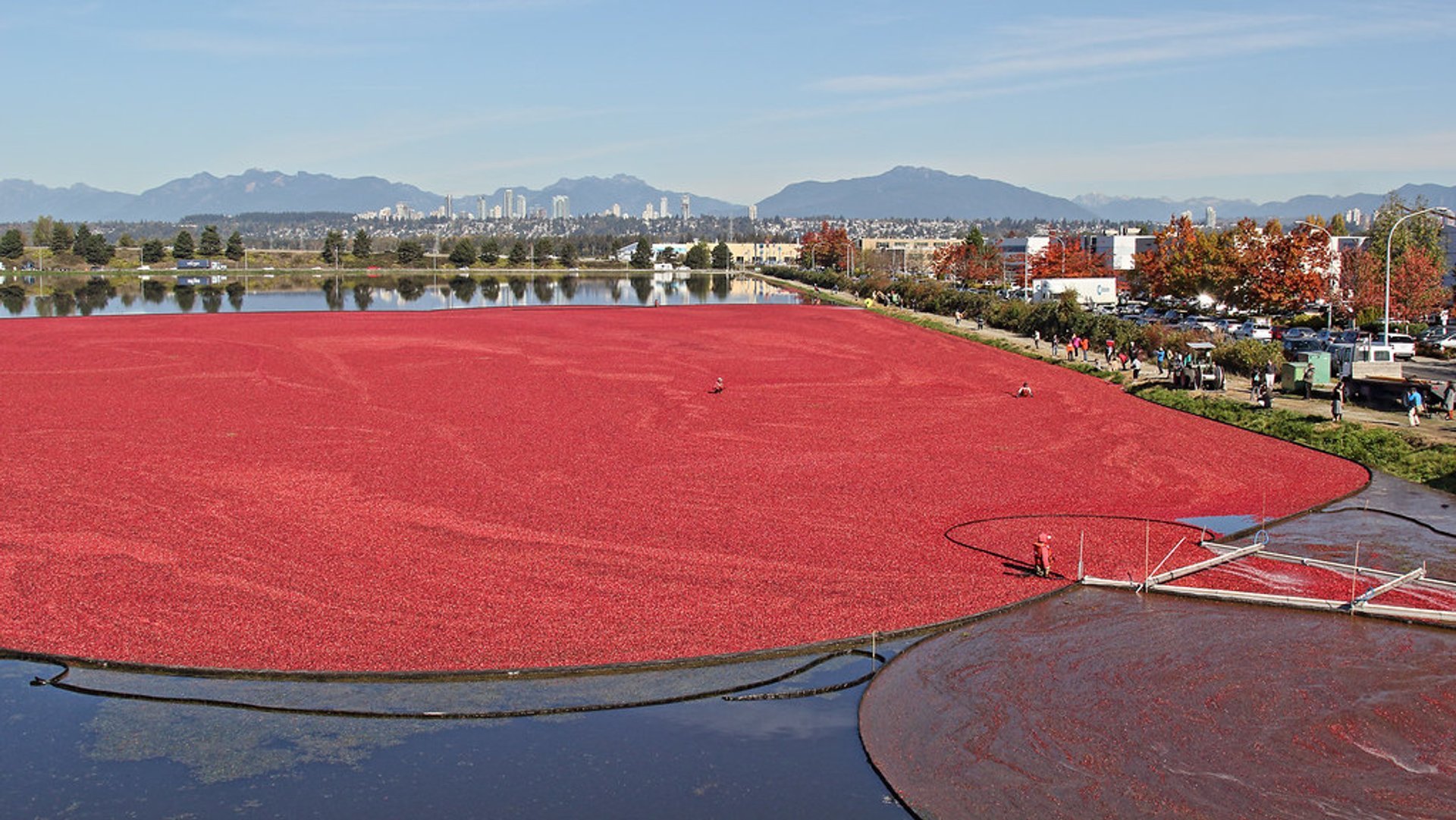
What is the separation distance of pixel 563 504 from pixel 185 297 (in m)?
101

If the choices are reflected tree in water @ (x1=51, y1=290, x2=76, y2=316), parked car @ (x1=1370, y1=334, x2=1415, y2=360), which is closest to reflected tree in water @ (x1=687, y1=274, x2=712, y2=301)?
reflected tree in water @ (x1=51, y1=290, x2=76, y2=316)

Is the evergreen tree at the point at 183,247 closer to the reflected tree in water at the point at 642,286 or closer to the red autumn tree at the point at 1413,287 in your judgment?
the reflected tree in water at the point at 642,286

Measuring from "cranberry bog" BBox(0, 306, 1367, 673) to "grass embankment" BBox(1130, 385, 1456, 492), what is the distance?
699 millimetres

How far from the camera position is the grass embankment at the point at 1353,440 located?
90.8ft

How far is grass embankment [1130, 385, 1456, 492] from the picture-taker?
27688 mm

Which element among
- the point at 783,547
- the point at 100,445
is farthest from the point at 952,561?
the point at 100,445

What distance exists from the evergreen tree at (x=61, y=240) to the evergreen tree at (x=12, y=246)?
22.8 feet

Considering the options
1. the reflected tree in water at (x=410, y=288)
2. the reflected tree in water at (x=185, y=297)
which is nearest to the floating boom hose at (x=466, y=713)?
the reflected tree in water at (x=185, y=297)

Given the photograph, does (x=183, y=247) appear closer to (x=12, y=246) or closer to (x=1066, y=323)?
(x=12, y=246)

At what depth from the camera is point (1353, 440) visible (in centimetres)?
3059

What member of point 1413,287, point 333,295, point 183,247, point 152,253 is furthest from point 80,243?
point 1413,287

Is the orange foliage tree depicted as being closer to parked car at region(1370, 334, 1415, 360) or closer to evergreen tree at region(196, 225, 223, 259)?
parked car at region(1370, 334, 1415, 360)

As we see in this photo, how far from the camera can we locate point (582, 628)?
17.8 meters

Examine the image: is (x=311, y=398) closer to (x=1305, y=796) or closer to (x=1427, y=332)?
(x=1305, y=796)
